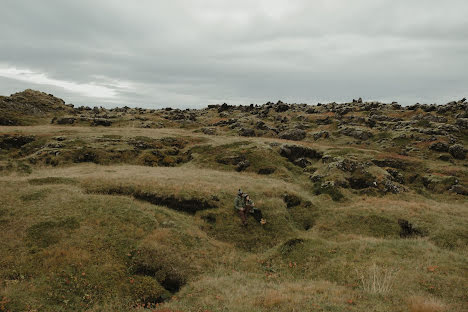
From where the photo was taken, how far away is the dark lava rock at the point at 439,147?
6219 cm

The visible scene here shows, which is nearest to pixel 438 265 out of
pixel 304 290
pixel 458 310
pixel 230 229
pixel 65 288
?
pixel 458 310

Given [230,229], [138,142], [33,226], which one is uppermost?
[138,142]

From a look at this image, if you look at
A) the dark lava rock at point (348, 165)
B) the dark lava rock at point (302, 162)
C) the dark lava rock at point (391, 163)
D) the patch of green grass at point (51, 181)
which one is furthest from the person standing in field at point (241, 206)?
the dark lava rock at point (391, 163)

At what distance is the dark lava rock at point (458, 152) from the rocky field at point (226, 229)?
0.60ft

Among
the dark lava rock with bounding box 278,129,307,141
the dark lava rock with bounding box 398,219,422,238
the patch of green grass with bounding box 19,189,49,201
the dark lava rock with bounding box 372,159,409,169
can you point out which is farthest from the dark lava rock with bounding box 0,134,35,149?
the dark lava rock with bounding box 372,159,409,169

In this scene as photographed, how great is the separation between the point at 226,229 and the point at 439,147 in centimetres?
6027

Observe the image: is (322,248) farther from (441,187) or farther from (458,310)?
(441,187)

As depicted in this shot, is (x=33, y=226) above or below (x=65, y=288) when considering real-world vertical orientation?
above

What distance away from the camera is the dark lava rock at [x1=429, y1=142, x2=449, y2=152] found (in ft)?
204

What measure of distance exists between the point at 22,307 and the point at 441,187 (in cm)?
5394

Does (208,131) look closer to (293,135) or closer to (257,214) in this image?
(293,135)

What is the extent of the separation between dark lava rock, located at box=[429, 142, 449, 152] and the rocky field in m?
0.82

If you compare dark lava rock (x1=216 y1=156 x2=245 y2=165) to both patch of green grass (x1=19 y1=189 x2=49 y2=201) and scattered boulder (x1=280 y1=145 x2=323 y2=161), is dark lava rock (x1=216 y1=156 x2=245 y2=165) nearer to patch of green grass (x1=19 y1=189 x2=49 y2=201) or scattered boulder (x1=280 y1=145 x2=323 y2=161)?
scattered boulder (x1=280 y1=145 x2=323 y2=161)

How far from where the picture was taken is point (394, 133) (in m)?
78.7
